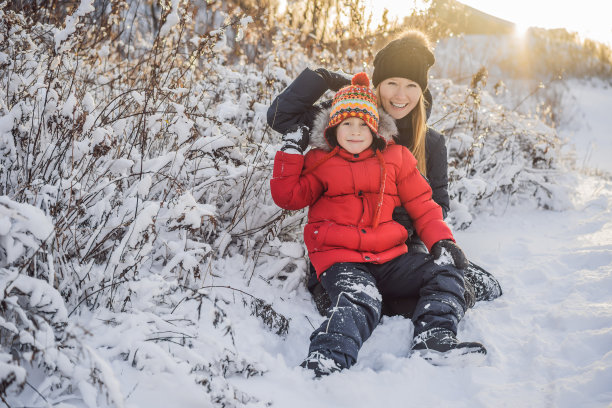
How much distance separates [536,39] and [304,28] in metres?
16.8

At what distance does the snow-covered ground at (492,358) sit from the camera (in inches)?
59.5

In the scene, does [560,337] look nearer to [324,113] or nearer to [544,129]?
[324,113]

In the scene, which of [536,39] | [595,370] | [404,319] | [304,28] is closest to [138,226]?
[404,319]

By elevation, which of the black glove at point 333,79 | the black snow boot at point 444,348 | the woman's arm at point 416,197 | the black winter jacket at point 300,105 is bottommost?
the black snow boot at point 444,348

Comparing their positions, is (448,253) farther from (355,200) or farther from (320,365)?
(320,365)

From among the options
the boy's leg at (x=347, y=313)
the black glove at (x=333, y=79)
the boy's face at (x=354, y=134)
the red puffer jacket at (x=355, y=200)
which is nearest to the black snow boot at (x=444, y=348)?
the boy's leg at (x=347, y=313)

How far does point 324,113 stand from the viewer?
96.7 inches

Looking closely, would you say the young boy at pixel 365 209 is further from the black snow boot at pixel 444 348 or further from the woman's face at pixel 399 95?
the woman's face at pixel 399 95

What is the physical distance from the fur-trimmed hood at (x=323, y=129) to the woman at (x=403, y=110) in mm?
80

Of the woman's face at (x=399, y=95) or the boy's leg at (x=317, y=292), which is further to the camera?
the woman's face at (x=399, y=95)

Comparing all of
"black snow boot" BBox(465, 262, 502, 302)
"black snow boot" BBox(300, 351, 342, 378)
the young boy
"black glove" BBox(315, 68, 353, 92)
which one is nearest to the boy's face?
the young boy

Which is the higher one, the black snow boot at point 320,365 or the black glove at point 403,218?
the black glove at point 403,218

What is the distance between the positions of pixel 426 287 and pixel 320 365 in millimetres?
796

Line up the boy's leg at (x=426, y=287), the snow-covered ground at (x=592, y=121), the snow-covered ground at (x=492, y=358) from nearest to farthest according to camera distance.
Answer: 1. the snow-covered ground at (x=492, y=358)
2. the boy's leg at (x=426, y=287)
3. the snow-covered ground at (x=592, y=121)
